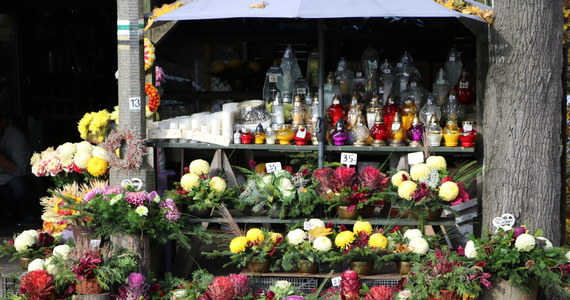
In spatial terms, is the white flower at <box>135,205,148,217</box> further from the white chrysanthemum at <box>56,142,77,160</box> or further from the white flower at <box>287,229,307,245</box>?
the white chrysanthemum at <box>56,142,77,160</box>

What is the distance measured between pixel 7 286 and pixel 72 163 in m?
1.10

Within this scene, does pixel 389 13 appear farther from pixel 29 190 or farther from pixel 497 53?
pixel 29 190

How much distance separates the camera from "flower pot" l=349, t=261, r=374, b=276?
5855mm

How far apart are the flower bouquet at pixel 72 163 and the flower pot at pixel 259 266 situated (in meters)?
1.46

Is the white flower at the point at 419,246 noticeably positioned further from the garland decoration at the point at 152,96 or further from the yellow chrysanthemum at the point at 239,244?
Result: the garland decoration at the point at 152,96

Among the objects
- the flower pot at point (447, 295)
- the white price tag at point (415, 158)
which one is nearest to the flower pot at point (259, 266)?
the flower pot at point (447, 295)

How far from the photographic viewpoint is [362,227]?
19.8 ft

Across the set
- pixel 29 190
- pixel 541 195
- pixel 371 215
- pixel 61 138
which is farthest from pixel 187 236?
pixel 61 138

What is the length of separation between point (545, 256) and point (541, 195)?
459 millimetres

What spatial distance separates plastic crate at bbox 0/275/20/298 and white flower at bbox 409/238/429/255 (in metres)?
2.79

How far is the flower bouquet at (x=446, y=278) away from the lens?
529 cm

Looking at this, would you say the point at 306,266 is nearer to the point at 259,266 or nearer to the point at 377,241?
the point at 259,266

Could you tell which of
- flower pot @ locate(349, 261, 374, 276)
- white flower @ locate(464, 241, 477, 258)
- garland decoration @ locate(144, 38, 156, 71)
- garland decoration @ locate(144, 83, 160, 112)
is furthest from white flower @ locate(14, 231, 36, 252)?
white flower @ locate(464, 241, 477, 258)

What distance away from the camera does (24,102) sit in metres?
10.1
